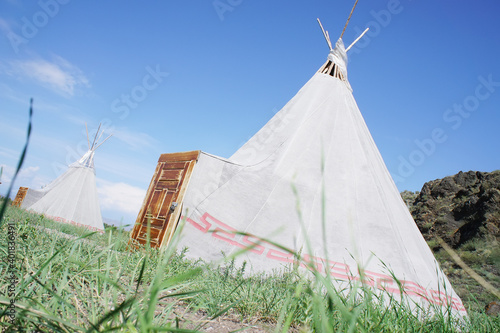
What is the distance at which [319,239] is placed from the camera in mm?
4863

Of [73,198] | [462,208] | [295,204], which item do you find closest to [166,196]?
[295,204]

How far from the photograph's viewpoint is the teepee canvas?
15.1 feet

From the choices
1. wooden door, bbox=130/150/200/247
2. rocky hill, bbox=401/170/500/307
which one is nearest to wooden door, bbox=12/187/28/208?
wooden door, bbox=130/150/200/247

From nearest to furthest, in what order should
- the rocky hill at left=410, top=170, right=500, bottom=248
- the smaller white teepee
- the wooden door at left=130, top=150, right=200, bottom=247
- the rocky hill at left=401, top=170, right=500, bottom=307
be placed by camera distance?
the wooden door at left=130, top=150, right=200, bottom=247 < the rocky hill at left=401, top=170, right=500, bottom=307 < the smaller white teepee < the rocky hill at left=410, top=170, right=500, bottom=248

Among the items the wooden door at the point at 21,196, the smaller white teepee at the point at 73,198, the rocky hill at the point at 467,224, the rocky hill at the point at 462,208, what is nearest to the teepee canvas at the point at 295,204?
the rocky hill at the point at 467,224

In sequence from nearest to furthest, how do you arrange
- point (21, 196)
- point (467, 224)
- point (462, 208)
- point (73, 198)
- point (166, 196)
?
point (166, 196) < point (73, 198) < point (467, 224) < point (21, 196) < point (462, 208)

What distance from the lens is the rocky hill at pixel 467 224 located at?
9495 millimetres

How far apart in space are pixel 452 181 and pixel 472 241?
8.00m

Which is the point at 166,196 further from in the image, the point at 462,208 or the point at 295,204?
the point at 462,208

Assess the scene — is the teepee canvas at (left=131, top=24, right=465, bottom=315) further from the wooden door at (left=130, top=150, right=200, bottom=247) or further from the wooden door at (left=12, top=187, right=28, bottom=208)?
the wooden door at (left=12, top=187, right=28, bottom=208)

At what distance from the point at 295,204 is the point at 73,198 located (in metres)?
10.7

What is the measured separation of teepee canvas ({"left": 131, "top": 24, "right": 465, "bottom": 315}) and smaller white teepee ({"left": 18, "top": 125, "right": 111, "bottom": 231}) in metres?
8.09

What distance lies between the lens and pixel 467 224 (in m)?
13.5

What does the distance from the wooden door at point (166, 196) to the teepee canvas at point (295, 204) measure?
2 cm
